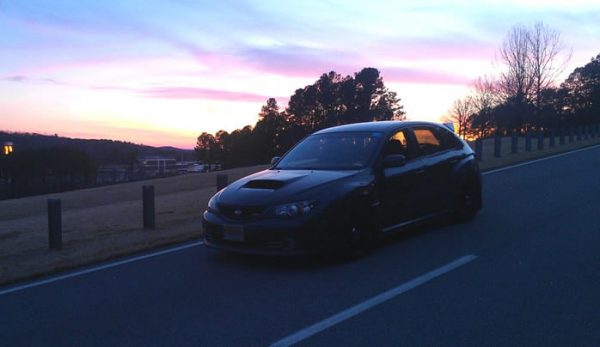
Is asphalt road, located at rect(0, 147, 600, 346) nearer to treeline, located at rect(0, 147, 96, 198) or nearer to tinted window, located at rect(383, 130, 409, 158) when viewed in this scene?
tinted window, located at rect(383, 130, 409, 158)

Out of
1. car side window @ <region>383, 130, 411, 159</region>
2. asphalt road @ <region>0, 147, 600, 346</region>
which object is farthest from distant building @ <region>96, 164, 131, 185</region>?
asphalt road @ <region>0, 147, 600, 346</region>

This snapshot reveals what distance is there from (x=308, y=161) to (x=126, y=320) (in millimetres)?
3392

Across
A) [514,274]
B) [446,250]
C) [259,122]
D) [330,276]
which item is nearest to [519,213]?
[446,250]

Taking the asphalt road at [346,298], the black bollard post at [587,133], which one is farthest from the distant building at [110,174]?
the asphalt road at [346,298]

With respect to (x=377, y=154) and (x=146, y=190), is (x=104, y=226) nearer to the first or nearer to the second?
(x=146, y=190)

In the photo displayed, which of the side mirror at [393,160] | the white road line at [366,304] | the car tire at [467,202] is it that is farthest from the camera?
the car tire at [467,202]

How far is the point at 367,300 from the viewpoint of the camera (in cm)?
514

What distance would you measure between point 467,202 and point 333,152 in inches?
98.2

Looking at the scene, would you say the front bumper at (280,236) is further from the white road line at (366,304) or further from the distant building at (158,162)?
the distant building at (158,162)

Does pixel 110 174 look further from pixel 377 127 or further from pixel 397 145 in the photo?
pixel 397 145

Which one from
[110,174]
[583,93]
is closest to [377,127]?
[110,174]

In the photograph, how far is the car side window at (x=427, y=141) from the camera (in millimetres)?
8164

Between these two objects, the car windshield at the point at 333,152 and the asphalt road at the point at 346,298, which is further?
the car windshield at the point at 333,152

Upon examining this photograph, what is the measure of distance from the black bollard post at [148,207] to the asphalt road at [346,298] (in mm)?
2429
